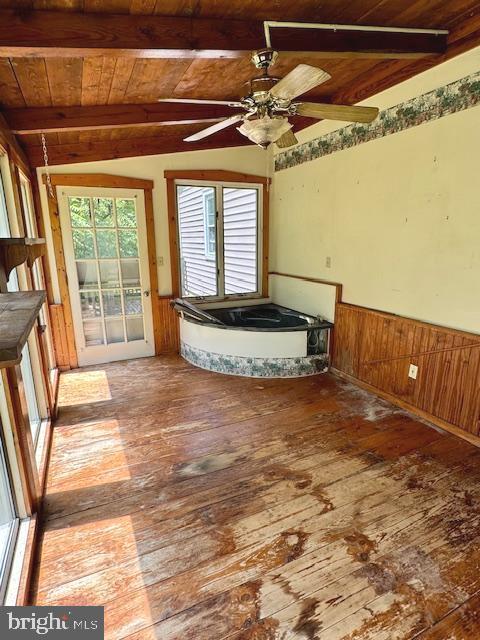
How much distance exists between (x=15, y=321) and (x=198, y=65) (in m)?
2.42

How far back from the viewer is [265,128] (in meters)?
2.01

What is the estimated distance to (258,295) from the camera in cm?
515

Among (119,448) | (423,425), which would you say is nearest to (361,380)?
(423,425)

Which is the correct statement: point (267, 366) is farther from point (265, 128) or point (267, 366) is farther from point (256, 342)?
point (265, 128)

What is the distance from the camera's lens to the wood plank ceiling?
186 cm

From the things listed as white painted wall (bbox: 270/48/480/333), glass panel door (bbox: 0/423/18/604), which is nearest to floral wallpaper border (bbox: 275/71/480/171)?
white painted wall (bbox: 270/48/480/333)

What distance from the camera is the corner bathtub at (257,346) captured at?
3.86 metres

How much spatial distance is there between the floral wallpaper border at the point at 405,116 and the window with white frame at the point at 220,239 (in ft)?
3.40

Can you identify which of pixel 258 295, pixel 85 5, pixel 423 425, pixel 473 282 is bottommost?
pixel 423 425

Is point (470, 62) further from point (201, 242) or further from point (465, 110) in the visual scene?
point (201, 242)

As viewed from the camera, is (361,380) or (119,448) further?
(361,380)

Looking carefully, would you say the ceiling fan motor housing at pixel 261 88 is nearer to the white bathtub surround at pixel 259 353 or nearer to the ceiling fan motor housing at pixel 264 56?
the ceiling fan motor housing at pixel 264 56

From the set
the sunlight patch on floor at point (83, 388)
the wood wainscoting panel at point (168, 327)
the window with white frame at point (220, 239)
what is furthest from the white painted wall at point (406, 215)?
the sunlight patch on floor at point (83, 388)

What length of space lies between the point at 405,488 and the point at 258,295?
3349 millimetres
